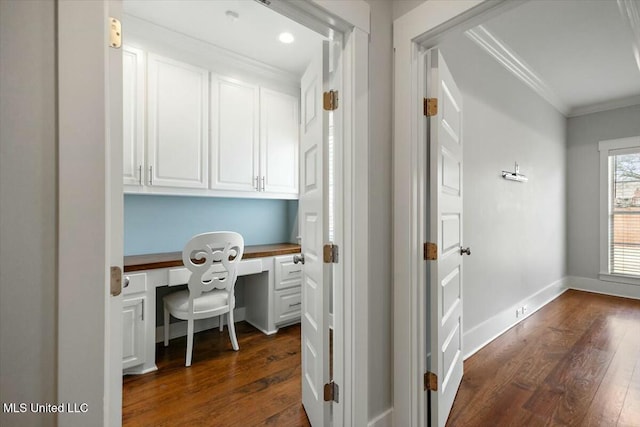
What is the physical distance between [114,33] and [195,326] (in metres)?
2.69

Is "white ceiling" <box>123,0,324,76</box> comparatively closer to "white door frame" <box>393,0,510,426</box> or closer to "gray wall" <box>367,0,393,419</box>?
"gray wall" <box>367,0,393,419</box>

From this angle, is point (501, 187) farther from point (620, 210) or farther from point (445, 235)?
point (620, 210)

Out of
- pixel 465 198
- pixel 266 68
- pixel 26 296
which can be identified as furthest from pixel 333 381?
pixel 266 68

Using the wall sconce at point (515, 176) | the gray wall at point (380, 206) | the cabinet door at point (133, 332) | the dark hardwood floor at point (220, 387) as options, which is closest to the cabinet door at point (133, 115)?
the cabinet door at point (133, 332)

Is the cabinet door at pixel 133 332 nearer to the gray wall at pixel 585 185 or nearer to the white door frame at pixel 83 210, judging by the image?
the white door frame at pixel 83 210

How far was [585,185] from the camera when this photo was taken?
4.49m

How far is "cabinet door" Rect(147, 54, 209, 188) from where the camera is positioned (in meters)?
2.40

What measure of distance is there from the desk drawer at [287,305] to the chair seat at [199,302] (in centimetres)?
58

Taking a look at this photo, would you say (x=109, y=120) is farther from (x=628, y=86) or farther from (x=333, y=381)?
(x=628, y=86)

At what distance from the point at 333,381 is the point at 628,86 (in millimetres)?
5087

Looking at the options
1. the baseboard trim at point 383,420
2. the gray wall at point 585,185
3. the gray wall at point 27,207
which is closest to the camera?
the gray wall at point 27,207

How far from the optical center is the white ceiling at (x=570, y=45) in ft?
7.34

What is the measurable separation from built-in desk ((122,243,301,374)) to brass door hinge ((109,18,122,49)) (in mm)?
1314

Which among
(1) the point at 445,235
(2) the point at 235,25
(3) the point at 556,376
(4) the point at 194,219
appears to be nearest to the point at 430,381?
(1) the point at 445,235
